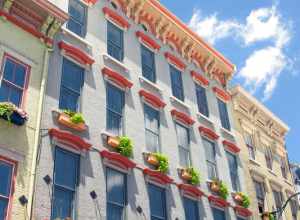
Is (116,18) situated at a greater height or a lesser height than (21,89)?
greater

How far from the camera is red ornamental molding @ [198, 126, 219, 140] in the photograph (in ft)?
77.7

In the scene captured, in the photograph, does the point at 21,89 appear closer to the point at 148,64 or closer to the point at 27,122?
the point at 27,122

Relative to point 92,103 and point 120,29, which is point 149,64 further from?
point 92,103

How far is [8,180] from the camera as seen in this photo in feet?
43.5

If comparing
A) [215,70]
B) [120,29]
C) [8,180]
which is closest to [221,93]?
[215,70]

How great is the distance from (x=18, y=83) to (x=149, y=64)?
29.5ft

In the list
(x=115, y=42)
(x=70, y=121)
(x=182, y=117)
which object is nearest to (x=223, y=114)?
(x=182, y=117)

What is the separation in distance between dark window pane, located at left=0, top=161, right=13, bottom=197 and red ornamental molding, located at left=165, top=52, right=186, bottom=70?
41.9 feet

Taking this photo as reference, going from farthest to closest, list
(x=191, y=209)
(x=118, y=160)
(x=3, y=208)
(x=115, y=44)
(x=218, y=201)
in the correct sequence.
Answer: (x=218, y=201)
(x=115, y=44)
(x=191, y=209)
(x=118, y=160)
(x=3, y=208)

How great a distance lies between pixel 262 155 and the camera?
96.9ft

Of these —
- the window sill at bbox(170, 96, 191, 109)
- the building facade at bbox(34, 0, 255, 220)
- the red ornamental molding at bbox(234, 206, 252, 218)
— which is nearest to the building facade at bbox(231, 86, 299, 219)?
the red ornamental molding at bbox(234, 206, 252, 218)

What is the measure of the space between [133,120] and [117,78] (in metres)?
1.95

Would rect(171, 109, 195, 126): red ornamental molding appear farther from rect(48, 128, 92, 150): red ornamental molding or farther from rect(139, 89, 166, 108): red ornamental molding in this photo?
rect(48, 128, 92, 150): red ornamental molding

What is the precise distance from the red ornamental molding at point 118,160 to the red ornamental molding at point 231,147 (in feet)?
29.4
